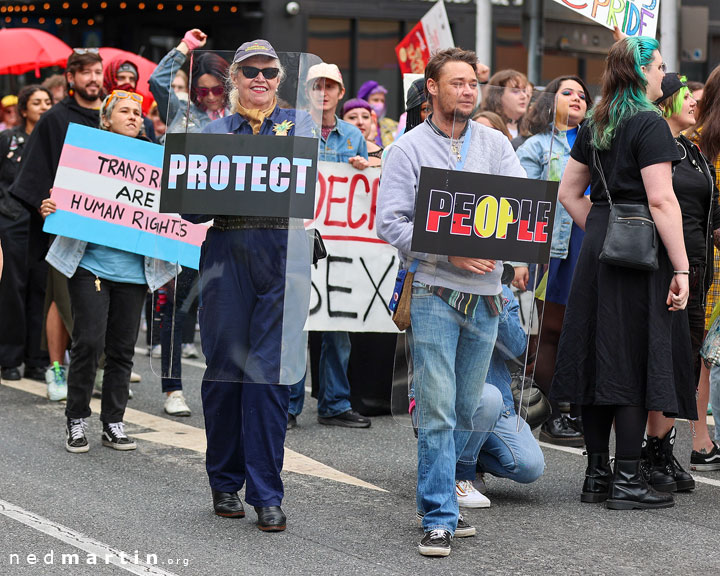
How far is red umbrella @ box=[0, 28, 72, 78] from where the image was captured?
551 inches

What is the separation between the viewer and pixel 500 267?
488 centimetres

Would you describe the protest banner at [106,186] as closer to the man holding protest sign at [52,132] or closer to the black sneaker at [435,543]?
the man holding protest sign at [52,132]

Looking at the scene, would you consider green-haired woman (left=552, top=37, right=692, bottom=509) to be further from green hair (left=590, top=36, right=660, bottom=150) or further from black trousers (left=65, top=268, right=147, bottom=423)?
black trousers (left=65, top=268, right=147, bottom=423)

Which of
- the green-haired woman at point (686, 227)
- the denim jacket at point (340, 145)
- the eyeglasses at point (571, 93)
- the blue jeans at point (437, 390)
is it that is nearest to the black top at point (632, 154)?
the green-haired woman at point (686, 227)

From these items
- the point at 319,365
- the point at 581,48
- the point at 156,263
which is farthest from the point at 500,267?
the point at 581,48

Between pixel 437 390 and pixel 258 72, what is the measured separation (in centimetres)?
154

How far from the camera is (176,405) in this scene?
24.9 ft

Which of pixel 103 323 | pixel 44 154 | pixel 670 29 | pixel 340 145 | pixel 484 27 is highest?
pixel 484 27

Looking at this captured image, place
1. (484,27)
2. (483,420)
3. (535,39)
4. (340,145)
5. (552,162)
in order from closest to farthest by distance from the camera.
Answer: (483,420) < (552,162) < (340,145) < (535,39) < (484,27)

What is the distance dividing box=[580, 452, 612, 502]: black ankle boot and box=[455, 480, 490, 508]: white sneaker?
501mm

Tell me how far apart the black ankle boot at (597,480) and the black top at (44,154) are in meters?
3.63

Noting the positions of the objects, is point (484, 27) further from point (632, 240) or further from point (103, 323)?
point (632, 240)

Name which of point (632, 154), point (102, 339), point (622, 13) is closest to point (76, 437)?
point (102, 339)

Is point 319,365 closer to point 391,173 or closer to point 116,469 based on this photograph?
point 116,469
